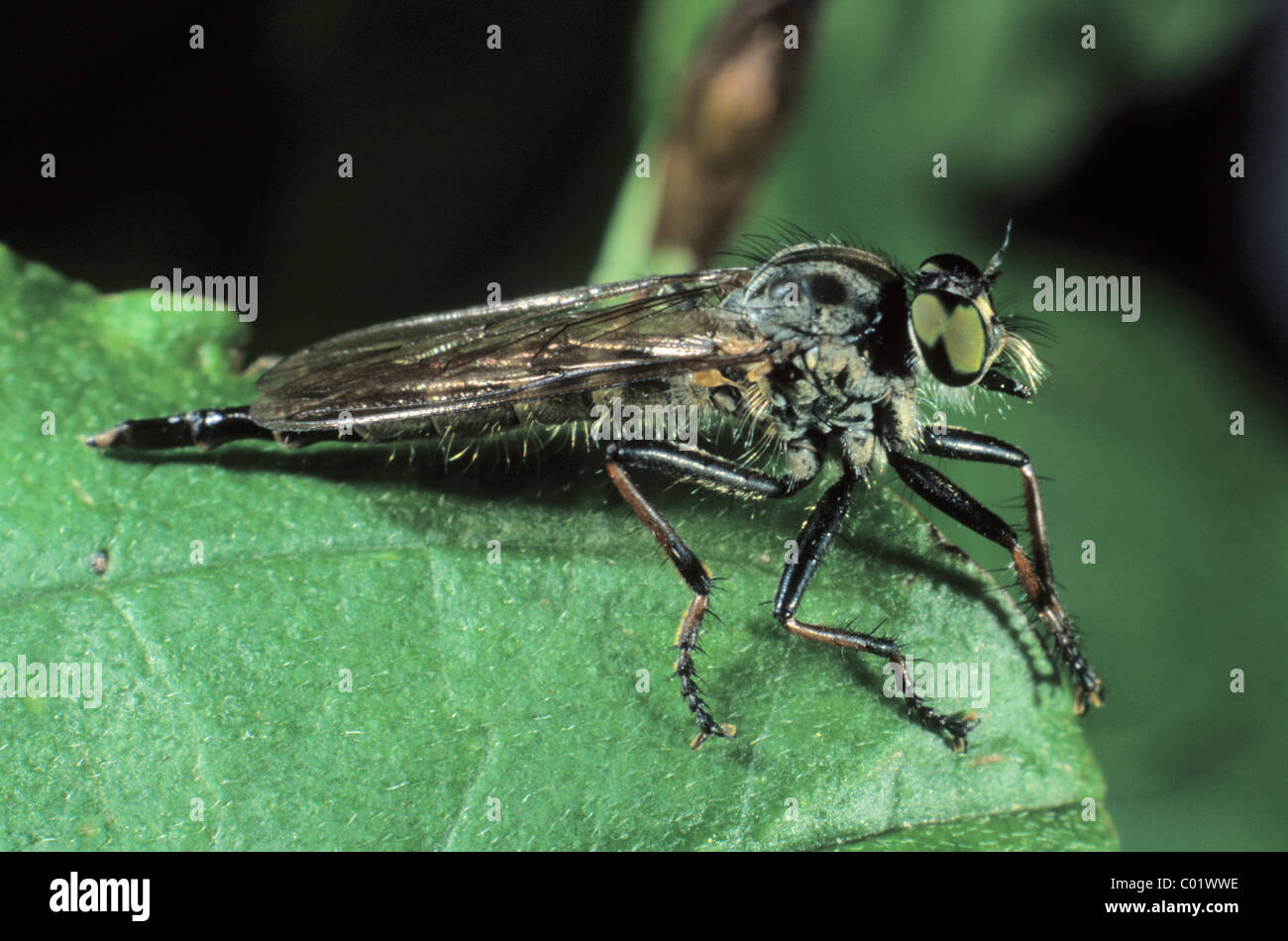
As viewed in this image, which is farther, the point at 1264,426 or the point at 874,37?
→ the point at 874,37

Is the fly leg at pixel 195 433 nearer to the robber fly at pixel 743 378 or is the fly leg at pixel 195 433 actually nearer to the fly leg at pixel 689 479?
the robber fly at pixel 743 378

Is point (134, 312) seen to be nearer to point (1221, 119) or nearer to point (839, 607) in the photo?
point (839, 607)

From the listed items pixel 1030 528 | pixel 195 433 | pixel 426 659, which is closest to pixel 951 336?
pixel 1030 528

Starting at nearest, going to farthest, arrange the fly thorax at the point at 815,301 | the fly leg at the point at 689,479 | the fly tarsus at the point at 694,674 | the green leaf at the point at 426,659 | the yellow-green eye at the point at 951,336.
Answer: the green leaf at the point at 426,659 < the fly tarsus at the point at 694,674 < the fly leg at the point at 689,479 < the yellow-green eye at the point at 951,336 < the fly thorax at the point at 815,301

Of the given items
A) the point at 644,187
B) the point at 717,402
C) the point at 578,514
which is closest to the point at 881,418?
the point at 717,402

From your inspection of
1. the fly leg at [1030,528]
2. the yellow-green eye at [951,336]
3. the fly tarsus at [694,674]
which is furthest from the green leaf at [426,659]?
the yellow-green eye at [951,336]

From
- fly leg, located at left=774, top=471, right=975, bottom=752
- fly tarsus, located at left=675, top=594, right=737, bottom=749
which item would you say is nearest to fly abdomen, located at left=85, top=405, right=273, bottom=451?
fly tarsus, located at left=675, top=594, right=737, bottom=749

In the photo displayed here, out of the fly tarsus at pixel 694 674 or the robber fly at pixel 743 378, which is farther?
the robber fly at pixel 743 378
